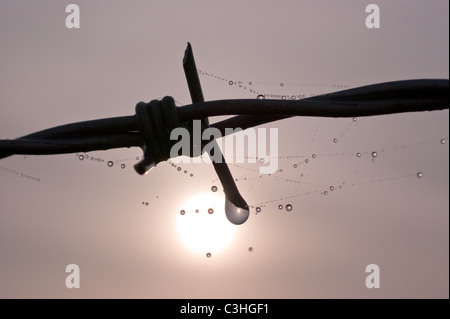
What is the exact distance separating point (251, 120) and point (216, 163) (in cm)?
17

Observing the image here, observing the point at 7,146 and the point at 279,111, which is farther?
the point at 7,146

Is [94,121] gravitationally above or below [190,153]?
above

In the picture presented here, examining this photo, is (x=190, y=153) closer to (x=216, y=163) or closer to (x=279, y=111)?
(x=216, y=163)

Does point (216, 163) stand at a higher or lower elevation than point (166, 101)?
lower

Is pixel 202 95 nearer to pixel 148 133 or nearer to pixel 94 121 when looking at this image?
pixel 148 133

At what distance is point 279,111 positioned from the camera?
5.54ft

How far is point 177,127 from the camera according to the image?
1762mm

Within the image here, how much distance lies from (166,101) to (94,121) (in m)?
0.24
